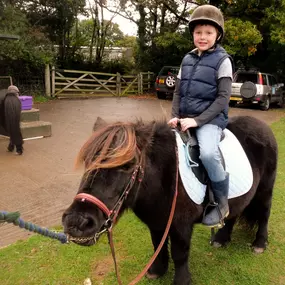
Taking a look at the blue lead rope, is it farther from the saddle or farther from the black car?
the black car

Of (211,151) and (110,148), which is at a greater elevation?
(110,148)

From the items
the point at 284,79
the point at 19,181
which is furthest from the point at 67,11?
the point at 19,181

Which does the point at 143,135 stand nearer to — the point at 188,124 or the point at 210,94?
the point at 188,124

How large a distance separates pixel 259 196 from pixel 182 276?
1426mm

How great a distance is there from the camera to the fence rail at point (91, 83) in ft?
55.5

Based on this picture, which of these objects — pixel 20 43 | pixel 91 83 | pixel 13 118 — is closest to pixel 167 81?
pixel 91 83

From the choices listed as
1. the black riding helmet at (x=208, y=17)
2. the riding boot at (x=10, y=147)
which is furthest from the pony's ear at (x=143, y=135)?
the riding boot at (x=10, y=147)

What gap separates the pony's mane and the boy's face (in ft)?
3.92

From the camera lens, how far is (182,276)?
2.70m

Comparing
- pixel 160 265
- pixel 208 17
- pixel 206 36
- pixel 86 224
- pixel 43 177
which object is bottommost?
pixel 43 177

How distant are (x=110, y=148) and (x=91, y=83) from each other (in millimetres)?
19117

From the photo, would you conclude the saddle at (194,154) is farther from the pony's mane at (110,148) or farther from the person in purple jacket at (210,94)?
the pony's mane at (110,148)

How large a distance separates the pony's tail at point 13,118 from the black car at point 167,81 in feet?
39.3

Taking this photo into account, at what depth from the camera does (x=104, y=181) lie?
184 cm
